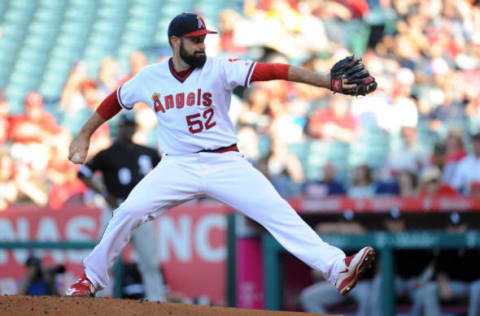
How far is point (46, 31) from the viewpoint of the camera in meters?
16.0

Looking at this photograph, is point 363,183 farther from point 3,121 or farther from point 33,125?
point 3,121

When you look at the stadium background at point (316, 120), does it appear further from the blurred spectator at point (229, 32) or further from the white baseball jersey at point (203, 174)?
the white baseball jersey at point (203, 174)

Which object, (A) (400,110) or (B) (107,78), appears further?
(B) (107,78)

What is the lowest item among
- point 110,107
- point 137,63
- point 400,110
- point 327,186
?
point 327,186

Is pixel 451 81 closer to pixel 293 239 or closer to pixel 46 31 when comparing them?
pixel 293 239

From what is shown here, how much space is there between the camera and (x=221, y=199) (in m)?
4.73

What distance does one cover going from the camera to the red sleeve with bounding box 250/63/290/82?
4441mm

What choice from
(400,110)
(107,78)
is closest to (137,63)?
(107,78)

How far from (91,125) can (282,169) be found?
5.20 metres

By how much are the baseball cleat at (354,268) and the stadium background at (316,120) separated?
7.40 ft

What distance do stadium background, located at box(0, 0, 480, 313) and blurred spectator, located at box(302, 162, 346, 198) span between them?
0.08 ft

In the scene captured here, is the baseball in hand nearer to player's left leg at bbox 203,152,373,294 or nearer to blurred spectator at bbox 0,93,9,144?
player's left leg at bbox 203,152,373,294

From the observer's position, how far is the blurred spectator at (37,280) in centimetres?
768

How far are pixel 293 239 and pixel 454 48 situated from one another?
6967 mm
